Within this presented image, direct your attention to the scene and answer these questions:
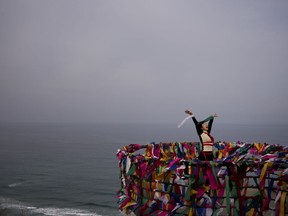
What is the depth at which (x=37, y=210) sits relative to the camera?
120 ft

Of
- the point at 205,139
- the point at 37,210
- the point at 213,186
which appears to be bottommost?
the point at 37,210

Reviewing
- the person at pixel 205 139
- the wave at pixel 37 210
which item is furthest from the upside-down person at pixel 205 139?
the wave at pixel 37 210

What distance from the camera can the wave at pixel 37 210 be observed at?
35.1 metres

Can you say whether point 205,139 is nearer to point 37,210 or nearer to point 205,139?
point 205,139

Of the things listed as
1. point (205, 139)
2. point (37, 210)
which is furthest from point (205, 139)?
point (37, 210)

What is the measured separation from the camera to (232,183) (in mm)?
5402

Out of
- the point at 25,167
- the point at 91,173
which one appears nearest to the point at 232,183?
the point at 91,173

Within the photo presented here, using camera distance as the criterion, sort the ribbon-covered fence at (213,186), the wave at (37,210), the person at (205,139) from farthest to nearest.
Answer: the wave at (37,210), the person at (205,139), the ribbon-covered fence at (213,186)

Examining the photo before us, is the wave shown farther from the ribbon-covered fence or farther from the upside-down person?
the ribbon-covered fence

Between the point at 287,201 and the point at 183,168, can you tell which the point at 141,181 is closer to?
the point at 183,168

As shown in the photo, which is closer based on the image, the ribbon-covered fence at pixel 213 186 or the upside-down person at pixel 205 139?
the ribbon-covered fence at pixel 213 186

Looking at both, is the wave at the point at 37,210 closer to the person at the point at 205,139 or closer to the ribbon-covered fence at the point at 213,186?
the person at the point at 205,139

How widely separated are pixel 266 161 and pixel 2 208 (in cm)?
3912

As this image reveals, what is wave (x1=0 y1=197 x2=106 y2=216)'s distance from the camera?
35125 millimetres
